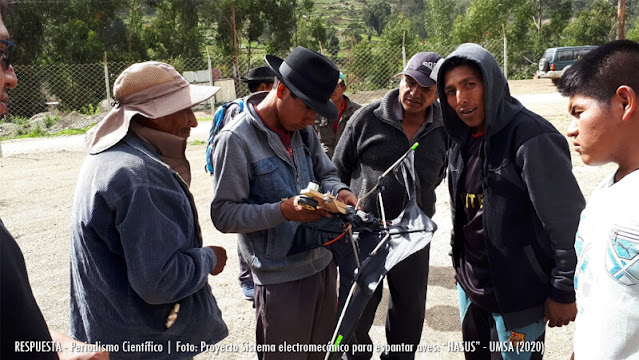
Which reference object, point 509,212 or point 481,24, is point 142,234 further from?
point 481,24

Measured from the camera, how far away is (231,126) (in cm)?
265

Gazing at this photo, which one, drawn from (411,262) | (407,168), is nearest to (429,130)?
(407,168)

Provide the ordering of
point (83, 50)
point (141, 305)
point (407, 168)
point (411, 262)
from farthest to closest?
point (83, 50), point (411, 262), point (407, 168), point (141, 305)

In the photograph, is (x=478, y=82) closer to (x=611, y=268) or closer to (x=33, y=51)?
(x=611, y=268)

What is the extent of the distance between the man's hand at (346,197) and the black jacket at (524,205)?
726 mm

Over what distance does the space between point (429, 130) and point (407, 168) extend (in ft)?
1.58

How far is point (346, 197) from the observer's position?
2.94 meters

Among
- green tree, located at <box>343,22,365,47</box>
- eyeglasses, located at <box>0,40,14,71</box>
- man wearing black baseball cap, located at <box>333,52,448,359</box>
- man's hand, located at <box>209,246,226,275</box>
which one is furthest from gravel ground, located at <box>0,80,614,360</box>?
green tree, located at <box>343,22,365,47</box>

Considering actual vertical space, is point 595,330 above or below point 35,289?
above

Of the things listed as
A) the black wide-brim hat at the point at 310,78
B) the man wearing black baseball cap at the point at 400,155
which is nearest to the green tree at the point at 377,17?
the man wearing black baseball cap at the point at 400,155

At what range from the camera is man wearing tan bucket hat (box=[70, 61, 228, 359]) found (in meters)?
1.94

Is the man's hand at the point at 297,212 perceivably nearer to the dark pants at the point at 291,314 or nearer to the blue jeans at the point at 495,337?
the dark pants at the point at 291,314

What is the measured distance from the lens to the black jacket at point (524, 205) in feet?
7.55

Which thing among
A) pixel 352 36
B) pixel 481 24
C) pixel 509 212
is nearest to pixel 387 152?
pixel 509 212
